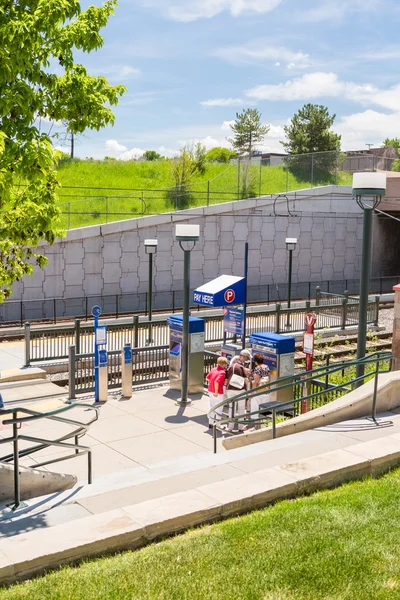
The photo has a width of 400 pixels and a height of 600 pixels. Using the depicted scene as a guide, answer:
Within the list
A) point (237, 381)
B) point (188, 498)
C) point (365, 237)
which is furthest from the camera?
point (237, 381)

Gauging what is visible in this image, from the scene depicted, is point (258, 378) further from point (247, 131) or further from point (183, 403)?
point (247, 131)

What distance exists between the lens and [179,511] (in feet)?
19.3

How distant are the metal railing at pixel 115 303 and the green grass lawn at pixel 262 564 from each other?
17872 millimetres

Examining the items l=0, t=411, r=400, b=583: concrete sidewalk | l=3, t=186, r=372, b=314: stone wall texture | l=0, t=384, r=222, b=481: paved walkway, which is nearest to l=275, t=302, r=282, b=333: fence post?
l=0, t=384, r=222, b=481: paved walkway

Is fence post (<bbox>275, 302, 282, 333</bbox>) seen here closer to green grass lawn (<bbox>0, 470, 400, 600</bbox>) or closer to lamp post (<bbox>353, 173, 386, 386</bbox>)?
lamp post (<bbox>353, 173, 386, 386</bbox>)

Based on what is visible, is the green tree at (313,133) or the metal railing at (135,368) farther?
the green tree at (313,133)

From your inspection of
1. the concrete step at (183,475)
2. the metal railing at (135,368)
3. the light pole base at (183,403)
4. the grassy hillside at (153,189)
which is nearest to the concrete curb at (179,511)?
the concrete step at (183,475)

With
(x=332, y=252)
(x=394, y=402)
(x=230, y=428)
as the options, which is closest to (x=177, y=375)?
(x=230, y=428)

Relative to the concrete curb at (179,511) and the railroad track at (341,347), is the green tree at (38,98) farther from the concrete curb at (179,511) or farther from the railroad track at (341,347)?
the railroad track at (341,347)

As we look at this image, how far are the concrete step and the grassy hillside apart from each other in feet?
68.6

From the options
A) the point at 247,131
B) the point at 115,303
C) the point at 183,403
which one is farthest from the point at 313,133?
the point at 183,403

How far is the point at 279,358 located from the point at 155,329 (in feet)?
22.9

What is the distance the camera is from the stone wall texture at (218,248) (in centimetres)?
2727

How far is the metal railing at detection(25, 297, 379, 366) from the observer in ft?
55.7
